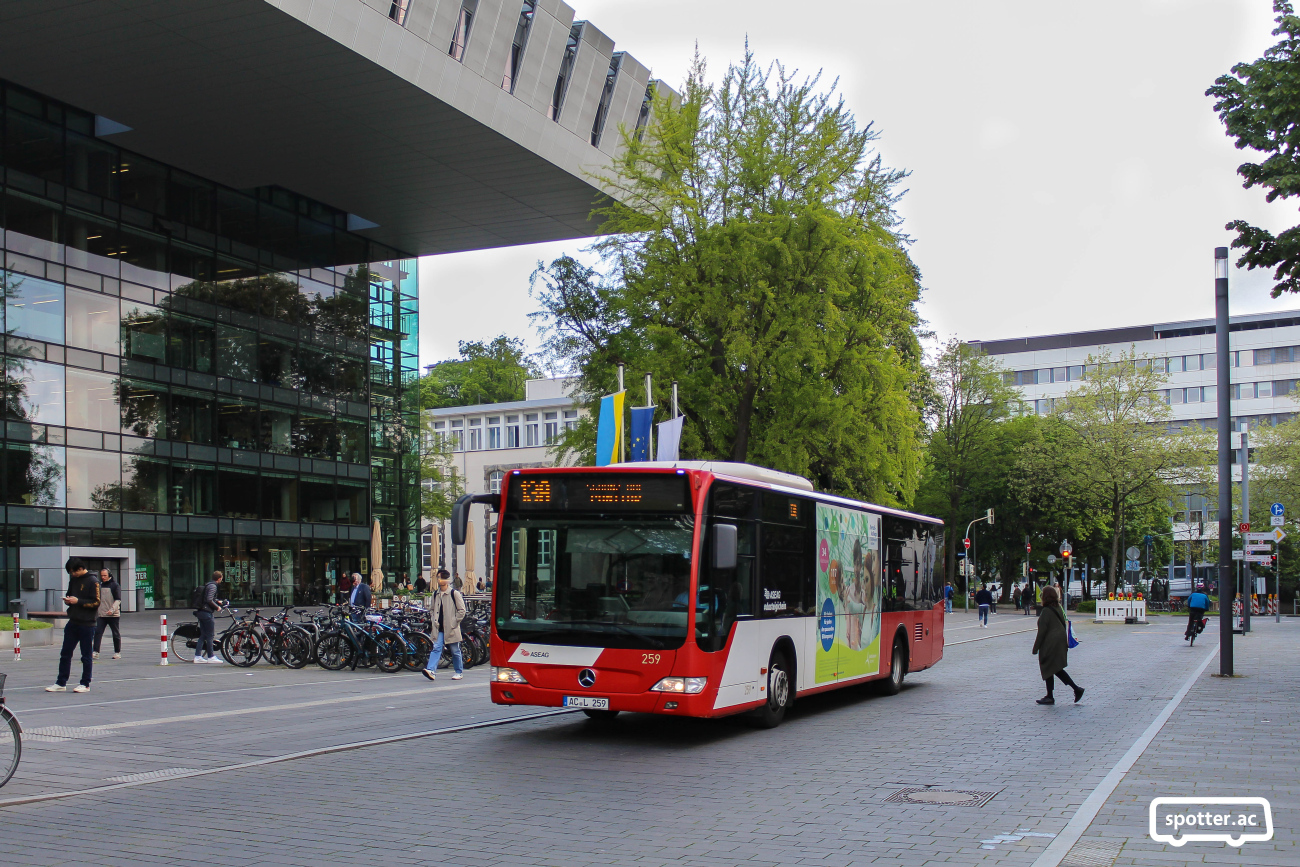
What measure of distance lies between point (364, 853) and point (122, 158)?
37344 mm

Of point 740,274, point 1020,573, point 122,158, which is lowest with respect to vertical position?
point 1020,573

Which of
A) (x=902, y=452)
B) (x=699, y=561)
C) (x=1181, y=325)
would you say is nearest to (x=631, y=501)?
(x=699, y=561)

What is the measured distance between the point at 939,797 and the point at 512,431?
78.6 m

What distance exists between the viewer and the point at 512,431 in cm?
8656

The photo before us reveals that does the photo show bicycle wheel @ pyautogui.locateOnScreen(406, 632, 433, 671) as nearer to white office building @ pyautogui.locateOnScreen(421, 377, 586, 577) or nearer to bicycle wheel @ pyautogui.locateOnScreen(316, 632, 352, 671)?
bicycle wheel @ pyautogui.locateOnScreen(316, 632, 352, 671)

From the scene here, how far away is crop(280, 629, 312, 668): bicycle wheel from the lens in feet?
71.0

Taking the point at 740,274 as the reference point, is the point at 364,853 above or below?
below

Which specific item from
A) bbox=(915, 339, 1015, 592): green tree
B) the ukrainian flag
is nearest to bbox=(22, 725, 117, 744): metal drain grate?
the ukrainian flag

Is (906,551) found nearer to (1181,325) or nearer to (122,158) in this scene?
(122,158)

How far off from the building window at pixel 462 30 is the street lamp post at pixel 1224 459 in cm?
2359

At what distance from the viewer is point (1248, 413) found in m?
94.6

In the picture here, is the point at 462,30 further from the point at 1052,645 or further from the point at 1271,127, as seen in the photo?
the point at 1052,645

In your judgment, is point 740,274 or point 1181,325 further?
point 1181,325

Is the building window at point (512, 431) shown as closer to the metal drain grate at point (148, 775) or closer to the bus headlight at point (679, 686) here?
the bus headlight at point (679, 686)
